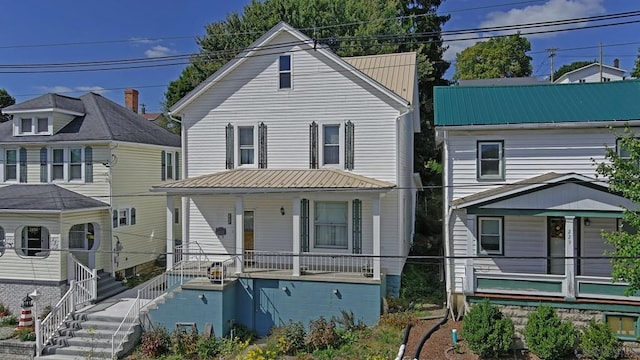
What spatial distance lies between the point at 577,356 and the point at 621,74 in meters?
42.6

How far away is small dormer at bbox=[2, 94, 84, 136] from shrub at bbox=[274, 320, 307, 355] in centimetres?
1388

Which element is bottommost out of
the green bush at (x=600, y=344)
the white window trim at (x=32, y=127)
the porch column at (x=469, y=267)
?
the green bush at (x=600, y=344)

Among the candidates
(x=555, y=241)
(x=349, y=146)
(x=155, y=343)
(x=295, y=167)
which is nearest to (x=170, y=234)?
(x=155, y=343)

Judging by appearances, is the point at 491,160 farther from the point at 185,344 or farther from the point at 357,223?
the point at 185,344

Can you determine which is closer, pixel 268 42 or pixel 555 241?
pixel 555 241

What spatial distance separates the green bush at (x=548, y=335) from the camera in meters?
10.8

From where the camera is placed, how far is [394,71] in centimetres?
1838

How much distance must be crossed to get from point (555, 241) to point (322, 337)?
790 cm

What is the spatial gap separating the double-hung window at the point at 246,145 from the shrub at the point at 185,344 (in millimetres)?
6504

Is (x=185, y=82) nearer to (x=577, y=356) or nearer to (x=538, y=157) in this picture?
(x=538, y=157)

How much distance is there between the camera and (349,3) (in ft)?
96.9

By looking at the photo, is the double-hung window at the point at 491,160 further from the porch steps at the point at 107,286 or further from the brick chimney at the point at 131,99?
the brick chimney at the point at 131,99

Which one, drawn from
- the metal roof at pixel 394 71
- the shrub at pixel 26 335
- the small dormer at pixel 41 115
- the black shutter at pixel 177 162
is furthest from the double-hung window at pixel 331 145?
the small dormer at pixel 41 115

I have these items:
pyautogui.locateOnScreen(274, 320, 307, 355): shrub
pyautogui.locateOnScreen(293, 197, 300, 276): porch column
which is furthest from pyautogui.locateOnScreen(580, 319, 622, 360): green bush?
pyautogui.locateOnScreen(293, 197, 300, 276): porch column
